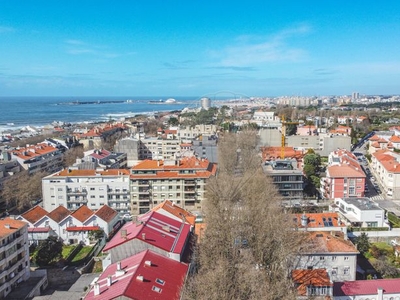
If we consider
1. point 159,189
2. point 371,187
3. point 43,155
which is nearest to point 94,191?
point 159,189

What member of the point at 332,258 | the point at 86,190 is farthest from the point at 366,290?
the point at 86,190

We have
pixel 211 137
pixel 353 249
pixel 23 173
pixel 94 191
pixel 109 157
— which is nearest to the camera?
pixel 353 249

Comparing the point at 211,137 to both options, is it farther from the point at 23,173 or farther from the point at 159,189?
the point at 23,173

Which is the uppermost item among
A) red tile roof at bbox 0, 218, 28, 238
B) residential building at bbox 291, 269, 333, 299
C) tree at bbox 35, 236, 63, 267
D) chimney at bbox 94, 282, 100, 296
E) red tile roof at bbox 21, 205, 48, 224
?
red tile roof at bbox 0, 218, 28, 238

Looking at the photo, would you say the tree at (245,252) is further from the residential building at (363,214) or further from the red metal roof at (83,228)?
the red metal roof at (83,228)

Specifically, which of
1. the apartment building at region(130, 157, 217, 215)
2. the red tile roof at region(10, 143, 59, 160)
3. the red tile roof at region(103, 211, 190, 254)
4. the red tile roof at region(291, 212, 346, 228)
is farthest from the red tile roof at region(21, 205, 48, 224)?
the red tile roof at region(291, 212, 346, 228)

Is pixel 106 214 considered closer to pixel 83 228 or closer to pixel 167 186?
pixel 83 228

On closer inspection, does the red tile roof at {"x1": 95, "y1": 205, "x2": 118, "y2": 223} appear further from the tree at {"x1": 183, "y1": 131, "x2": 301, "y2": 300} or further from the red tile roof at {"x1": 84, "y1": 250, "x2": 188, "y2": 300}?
the red tile roof at {"x1": 84, "y1": 250, "x2": 188, "y2": 300}
